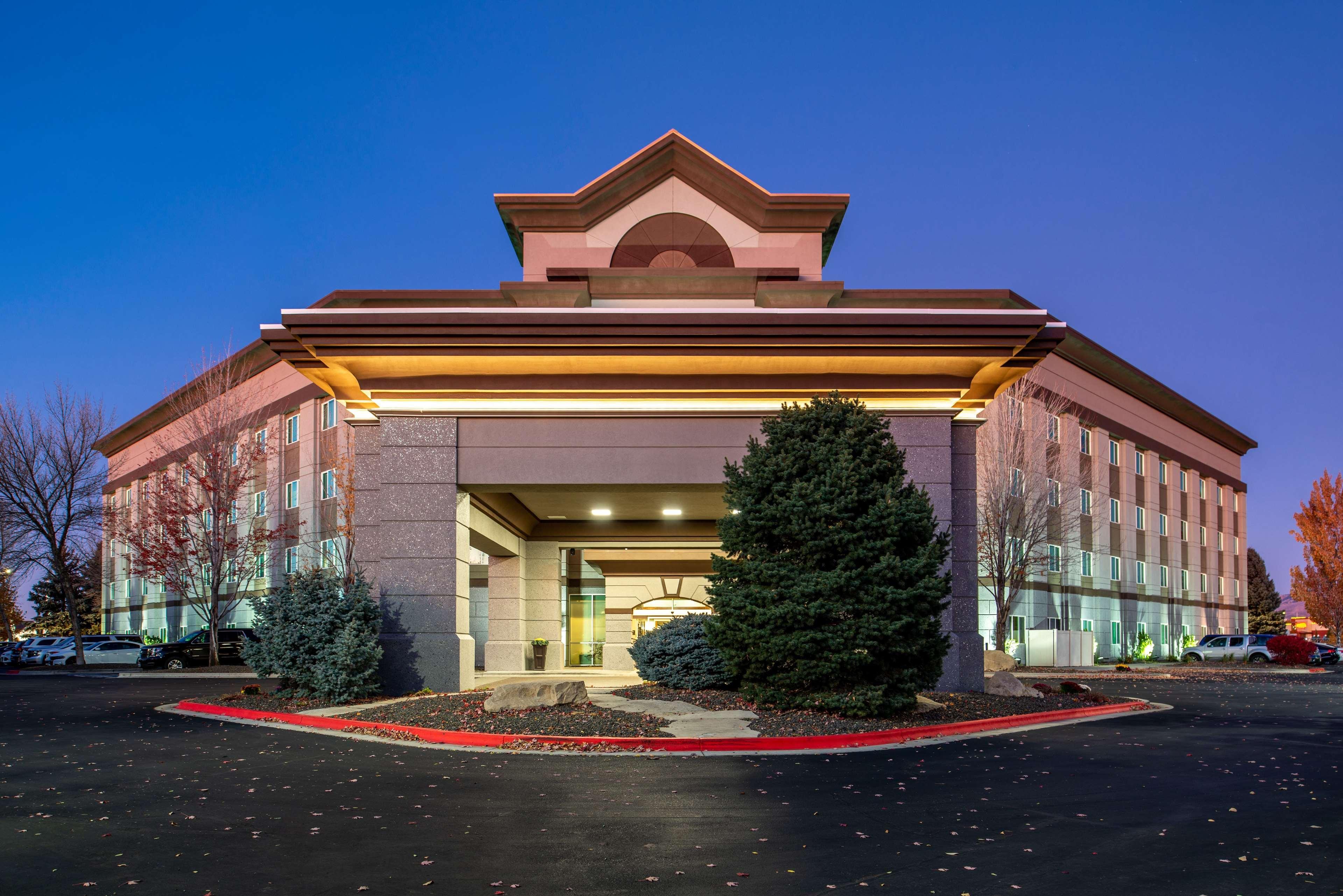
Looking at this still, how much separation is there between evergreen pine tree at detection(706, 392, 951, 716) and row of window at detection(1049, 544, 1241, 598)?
25959 mm

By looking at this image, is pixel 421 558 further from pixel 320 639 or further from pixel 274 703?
pixel 274 703

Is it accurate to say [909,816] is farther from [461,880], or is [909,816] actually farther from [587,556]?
[587,556]

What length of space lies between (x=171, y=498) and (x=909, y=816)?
4484 centimetres

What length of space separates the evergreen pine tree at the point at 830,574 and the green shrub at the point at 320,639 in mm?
6670

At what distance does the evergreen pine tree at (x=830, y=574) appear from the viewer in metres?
16.3

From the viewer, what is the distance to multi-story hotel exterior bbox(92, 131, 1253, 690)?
65.3ft

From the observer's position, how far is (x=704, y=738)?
14812mm

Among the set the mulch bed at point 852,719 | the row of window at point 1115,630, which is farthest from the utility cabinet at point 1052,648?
the mulch bed at point 852,719

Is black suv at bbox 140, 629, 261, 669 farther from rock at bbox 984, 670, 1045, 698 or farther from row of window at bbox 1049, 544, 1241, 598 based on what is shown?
row of window at bbox 1049, 544, 1241, 598

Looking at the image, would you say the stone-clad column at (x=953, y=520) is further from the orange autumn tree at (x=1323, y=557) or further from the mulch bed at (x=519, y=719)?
the orange autumn tree at (x=1323, y=557)

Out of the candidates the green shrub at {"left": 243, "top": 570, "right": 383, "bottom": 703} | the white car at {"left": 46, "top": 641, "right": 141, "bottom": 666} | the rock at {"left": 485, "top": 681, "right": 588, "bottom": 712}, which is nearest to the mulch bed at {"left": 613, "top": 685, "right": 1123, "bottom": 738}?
the rock at {"left": 485, "top": 681, "right": 588, "bottom": 712}

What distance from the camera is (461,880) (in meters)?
7.23

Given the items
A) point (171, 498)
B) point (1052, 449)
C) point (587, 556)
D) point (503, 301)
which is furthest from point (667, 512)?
point (171, 498)

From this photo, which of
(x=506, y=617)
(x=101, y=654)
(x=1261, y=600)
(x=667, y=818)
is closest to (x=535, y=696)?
(x=667, y=818)
